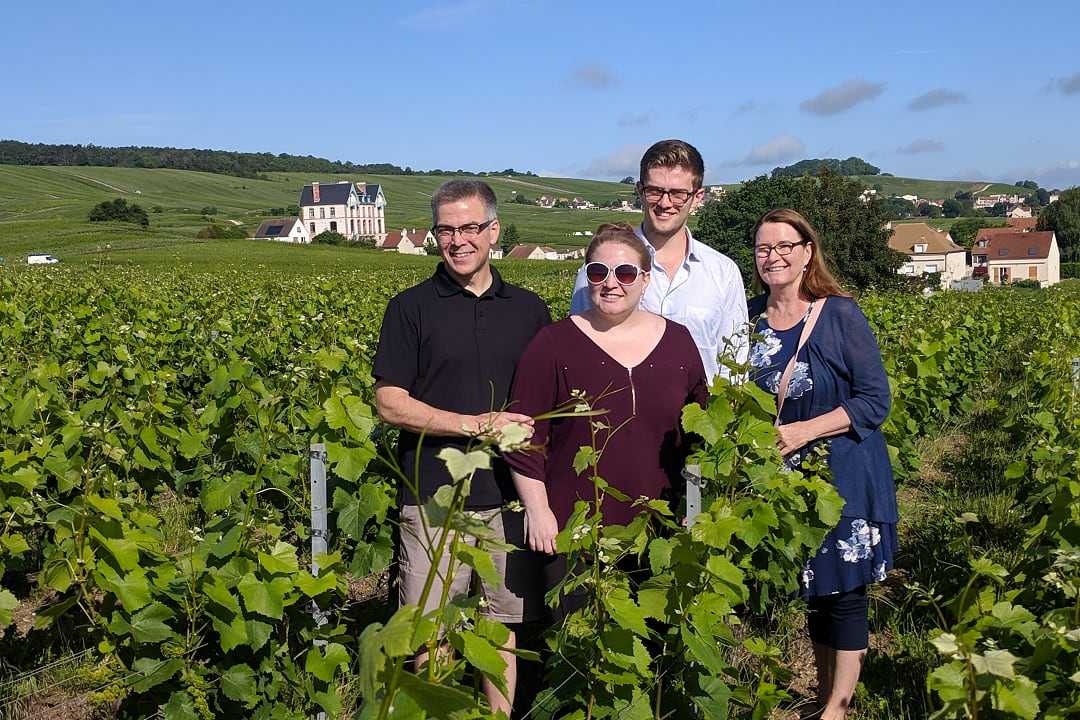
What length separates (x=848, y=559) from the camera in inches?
128

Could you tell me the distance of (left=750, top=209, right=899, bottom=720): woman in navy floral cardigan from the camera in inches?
128

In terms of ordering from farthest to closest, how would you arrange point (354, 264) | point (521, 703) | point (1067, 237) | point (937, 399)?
point (1067, 237)
point (354, 264)
point (937, 399)
point (521, 703)

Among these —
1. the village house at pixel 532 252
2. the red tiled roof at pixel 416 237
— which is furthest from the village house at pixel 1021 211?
the red tiled roof at pixel 416 237

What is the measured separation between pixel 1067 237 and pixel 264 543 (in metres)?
107

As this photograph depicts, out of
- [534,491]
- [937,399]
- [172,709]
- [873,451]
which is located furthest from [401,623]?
[937,399]

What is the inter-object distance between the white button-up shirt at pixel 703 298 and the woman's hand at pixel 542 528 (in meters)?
0.88

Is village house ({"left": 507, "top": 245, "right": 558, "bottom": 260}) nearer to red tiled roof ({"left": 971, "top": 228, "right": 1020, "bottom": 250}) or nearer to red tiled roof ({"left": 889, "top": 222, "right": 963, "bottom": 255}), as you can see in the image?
red tiled roof ({"left": 889, "top": 222, "right": 963, "bottom": 255})

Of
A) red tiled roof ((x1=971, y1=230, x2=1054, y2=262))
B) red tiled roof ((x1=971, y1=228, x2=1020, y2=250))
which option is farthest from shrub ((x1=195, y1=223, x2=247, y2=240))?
red tiled roof ((x1=971, y1=228, x2=1020, y2=250))

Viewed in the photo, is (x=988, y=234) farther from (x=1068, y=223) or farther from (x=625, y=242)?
(x=625, y=242)

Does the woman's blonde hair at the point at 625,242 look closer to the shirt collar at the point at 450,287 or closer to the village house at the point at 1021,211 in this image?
the shirt collar at the point at 450,287

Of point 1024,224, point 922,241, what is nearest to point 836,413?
point 922,241

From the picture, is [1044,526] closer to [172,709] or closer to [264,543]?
[264,543]

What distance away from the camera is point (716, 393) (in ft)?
9.26

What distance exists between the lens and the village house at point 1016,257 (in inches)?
3265
